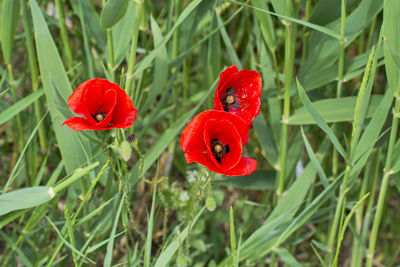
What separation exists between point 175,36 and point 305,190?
453mm

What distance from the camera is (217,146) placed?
2.61 ft

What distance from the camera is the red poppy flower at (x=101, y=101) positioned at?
741 millimetres

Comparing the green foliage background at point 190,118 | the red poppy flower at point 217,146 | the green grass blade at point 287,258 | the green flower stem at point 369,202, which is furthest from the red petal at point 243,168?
the green flower stem at point 369,202

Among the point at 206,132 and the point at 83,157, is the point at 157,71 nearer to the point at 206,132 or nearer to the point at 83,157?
the point at 83,157

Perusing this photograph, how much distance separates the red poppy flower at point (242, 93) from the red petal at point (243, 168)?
0.28 feet

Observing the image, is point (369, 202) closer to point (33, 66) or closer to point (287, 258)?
point (287, 258)

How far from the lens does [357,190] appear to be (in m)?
1.41

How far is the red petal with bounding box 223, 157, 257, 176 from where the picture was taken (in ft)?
2.38

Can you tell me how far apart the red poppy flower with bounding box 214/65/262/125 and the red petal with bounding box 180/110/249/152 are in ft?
0.25

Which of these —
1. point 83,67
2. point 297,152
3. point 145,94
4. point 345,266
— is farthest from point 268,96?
point 345,266

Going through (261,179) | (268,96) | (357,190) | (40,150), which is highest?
(268,96)

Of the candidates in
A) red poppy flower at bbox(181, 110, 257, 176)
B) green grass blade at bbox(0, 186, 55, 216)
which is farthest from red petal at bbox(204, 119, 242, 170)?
green grass blade at bbox(0, 186, 55, 216)

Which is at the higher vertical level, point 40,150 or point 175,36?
point 175,36

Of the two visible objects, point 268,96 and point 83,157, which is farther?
point 268,96
